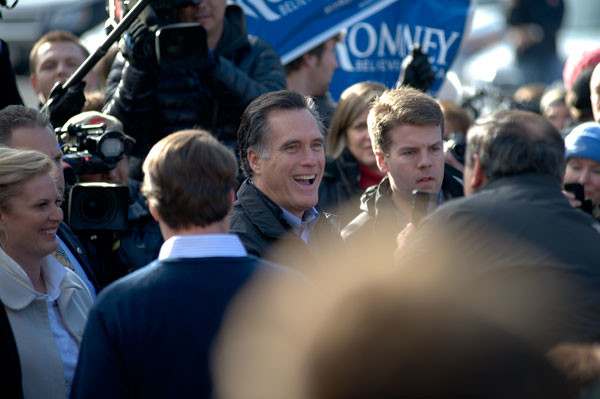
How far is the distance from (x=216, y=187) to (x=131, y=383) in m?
0.59

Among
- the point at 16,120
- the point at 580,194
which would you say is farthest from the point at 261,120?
the point at 580,194

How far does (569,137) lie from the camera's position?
5.00m

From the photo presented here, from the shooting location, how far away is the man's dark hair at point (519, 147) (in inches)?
117

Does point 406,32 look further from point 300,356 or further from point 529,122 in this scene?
point 300,356

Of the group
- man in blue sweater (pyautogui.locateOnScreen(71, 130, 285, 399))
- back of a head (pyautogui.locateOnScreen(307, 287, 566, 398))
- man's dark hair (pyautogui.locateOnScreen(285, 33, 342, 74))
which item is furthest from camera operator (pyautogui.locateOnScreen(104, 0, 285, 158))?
back of a head (pyautogui.locateOnScreen(307, 287, 566, 398))

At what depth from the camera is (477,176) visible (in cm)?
311

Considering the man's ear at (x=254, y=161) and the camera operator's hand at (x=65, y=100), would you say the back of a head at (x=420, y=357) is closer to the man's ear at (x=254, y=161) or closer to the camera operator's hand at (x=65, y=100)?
the man's ear at (x=254, y=161)

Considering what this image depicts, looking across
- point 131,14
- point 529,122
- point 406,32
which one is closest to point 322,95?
point 406,32

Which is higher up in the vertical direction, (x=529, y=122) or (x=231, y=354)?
(x=529, y=122)

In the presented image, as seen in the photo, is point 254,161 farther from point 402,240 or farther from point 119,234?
point 119,234

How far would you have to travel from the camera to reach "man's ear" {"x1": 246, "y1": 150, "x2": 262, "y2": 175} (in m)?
3.89

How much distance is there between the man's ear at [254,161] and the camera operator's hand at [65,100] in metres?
0.98

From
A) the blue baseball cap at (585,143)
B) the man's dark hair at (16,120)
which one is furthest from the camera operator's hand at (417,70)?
the man's dark hair at (16,120)

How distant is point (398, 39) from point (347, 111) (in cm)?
191
